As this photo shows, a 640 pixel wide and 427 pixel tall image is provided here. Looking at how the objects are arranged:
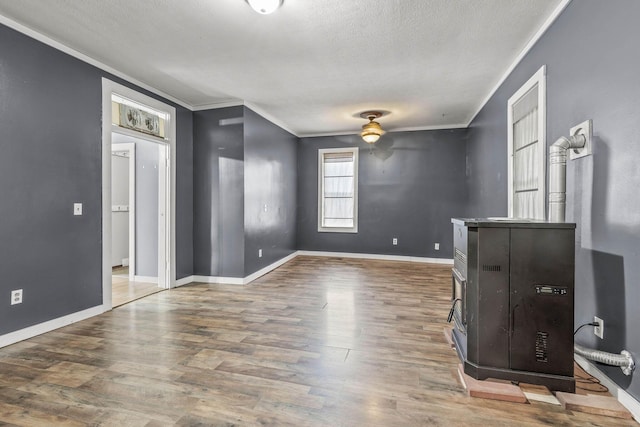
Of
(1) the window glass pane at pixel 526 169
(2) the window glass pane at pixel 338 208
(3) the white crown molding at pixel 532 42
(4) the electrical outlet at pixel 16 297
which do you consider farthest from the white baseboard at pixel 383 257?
(4) the electrical outlet at pixel 16 297

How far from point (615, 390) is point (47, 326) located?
14.2 feet

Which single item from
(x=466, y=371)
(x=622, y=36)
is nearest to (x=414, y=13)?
(x=622, y=36)

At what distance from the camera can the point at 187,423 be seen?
5.12ft

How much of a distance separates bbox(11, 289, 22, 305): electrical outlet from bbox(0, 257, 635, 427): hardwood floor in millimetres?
357

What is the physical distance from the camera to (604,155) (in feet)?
5.93

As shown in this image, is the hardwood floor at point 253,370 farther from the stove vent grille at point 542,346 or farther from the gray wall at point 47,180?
the gray wall at point 47,180

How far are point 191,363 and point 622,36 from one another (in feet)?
11.1

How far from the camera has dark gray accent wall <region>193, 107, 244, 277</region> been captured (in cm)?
443

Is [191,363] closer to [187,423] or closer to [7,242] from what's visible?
[187,423]

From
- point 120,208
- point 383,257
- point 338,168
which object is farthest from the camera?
point 338,168

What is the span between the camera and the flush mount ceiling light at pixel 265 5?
2.17m

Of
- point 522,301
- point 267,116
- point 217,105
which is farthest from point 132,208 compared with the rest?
point 522,301

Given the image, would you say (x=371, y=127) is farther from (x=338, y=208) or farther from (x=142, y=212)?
(x=142, y=212)

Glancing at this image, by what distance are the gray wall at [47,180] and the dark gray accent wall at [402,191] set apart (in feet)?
13.9
